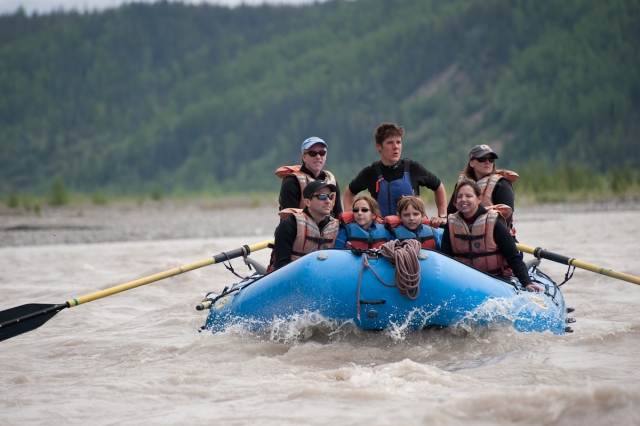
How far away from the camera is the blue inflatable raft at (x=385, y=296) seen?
4.67 meters

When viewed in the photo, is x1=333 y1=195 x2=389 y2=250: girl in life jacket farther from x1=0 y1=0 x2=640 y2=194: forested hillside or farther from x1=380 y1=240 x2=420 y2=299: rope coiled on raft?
x1=0 y1=0 x2=640 y2=194: forested hillside

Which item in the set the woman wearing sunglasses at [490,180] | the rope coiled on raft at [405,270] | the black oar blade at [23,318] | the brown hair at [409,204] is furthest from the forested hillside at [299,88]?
the black oar blade at [23,318]

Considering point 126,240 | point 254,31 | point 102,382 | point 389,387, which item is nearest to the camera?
point 389,387

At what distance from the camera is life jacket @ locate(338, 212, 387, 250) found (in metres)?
5.26

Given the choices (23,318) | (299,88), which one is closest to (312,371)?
(23,318)

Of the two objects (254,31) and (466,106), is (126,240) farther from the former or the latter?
(254,31)

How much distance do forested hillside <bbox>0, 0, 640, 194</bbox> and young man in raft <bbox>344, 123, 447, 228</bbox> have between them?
33447mm

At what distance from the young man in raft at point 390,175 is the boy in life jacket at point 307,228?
580 millimetres

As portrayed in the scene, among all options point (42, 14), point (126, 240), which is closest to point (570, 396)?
point (126, 240)

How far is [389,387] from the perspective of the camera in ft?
12.8

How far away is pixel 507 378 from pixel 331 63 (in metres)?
53.3

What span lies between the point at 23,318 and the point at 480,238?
120 inches

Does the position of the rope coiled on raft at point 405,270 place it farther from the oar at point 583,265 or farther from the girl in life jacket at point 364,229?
the oar at point 583,265

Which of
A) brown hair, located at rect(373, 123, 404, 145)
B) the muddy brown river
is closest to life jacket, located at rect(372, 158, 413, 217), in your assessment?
brown hair, located at rect(373, 123, 404, 145)
